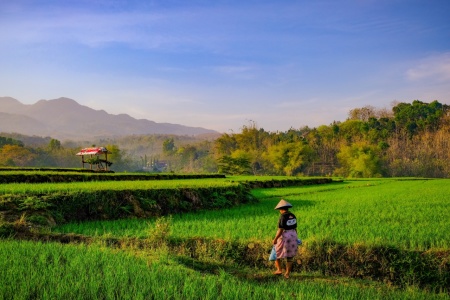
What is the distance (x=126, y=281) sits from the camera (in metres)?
4.57

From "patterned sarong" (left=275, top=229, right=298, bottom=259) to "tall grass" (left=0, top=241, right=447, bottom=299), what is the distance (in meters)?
0.42

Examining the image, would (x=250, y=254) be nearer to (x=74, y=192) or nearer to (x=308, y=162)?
(x=74, y=192)

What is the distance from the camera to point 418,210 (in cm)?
1382

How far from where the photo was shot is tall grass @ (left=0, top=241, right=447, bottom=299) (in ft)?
13.7

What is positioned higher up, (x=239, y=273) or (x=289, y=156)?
(x=289, y=156)

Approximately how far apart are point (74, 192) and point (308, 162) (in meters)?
62.0

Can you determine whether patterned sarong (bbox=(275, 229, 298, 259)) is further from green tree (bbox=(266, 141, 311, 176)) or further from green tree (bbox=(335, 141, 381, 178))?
green tree (bbox=(266, 141, 311, 176))

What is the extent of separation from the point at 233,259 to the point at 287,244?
2.04 m

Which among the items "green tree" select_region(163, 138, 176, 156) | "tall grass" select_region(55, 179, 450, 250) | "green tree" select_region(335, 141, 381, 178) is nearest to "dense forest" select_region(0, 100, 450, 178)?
"green tree" select_region(335, 141, 381, 178)

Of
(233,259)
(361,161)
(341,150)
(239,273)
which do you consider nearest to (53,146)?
(341,150)

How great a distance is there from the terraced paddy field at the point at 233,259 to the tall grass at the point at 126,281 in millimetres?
15

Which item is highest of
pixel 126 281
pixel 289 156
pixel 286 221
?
pixel 289 156

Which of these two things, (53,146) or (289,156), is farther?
(53,146)

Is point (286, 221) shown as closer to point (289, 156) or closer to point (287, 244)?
point (287, 244)
